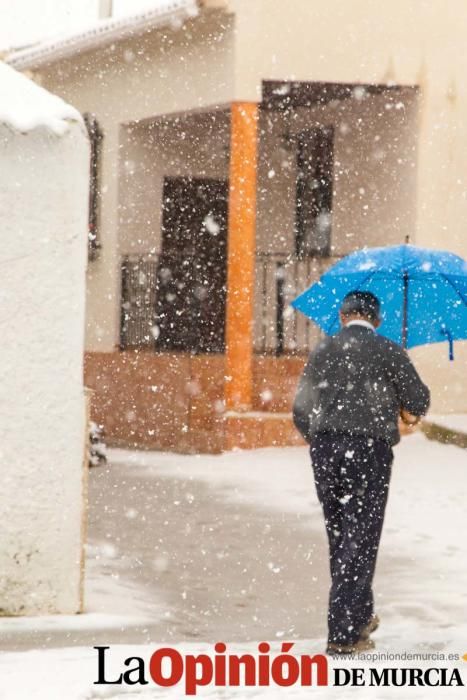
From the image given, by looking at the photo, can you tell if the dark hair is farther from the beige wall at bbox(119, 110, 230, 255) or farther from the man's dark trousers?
the beige wall at bbox(119, 110, 230, 255)

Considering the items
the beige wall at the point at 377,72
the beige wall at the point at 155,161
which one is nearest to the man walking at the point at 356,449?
the beige wall at the point at 377,72

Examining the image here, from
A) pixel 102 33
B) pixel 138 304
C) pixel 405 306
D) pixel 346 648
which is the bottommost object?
pixel 346 648

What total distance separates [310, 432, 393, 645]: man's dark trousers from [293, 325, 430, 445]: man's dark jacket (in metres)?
0.08

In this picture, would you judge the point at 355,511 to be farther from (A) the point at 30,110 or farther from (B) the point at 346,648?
(A) the point at 30,110

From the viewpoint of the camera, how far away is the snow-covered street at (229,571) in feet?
24.9

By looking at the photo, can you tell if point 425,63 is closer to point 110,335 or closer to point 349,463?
point 110,335

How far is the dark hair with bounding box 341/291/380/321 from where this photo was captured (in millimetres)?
7816

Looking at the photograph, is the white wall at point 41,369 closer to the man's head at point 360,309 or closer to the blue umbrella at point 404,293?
the man's head at point 360,309

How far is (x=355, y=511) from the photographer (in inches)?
298

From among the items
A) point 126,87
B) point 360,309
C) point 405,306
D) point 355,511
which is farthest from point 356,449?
point 126,87

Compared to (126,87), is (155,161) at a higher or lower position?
lower

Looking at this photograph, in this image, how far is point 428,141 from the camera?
17734mm

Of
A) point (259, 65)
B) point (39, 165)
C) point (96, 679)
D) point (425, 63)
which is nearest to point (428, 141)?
point (425, 63)

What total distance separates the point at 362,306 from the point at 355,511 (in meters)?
1.03
